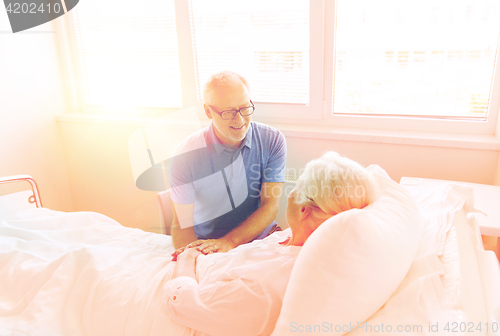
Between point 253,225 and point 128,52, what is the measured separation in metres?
1.58

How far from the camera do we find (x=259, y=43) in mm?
2148

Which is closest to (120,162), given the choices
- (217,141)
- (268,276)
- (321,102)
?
(217,141)

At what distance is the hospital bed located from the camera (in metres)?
0.76

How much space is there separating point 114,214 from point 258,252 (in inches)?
79.1

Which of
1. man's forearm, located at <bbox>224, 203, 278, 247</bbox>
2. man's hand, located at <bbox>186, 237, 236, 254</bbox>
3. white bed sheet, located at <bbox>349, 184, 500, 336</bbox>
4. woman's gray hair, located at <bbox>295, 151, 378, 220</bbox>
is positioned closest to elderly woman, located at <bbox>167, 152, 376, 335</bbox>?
woman's gray hair, located at <bbox>295, 151, 378, 220</bbox>

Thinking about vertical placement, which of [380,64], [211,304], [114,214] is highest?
[380,64]

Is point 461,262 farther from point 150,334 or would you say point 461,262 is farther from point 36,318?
point 36,318

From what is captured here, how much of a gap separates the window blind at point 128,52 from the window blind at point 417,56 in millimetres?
1099

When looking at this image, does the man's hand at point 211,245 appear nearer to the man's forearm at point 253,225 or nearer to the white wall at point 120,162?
the man's forearm at point 253,225

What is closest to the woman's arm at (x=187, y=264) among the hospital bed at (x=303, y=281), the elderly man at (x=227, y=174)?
the hospital bed at (x=303, y=281)

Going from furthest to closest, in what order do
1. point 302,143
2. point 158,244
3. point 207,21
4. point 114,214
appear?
point 114,214
point 207,21
point 302,143
point 158,244

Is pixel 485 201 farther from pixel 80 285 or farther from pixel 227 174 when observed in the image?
pixel 80 285

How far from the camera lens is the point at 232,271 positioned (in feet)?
3.44

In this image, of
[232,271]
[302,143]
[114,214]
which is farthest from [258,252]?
[114,214]
